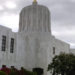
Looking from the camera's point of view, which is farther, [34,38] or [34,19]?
[34,19]

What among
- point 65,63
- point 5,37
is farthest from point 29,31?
point 65,63

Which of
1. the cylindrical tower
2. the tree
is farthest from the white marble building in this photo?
the tree

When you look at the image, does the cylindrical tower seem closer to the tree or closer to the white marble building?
the white marble building

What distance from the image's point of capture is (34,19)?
26.4m

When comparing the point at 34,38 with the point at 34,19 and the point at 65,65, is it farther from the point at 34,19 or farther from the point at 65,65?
the point at 65,65

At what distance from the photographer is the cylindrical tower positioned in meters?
26.4

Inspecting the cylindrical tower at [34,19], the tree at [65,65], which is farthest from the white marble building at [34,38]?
the tree at [65,65]

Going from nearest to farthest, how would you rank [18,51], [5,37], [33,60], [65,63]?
[65,63] < [5,37] < [18,51] < [33,60]

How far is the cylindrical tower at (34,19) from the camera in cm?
2636

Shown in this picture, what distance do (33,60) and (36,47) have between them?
1.88 metres

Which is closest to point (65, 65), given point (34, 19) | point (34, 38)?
point (34, 38)

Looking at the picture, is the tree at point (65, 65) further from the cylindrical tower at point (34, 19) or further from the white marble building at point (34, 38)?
the cylindrical tower at point (34, 19)

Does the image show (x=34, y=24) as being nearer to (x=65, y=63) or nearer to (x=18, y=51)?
(x=18, y=51)

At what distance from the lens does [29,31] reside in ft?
87.1
